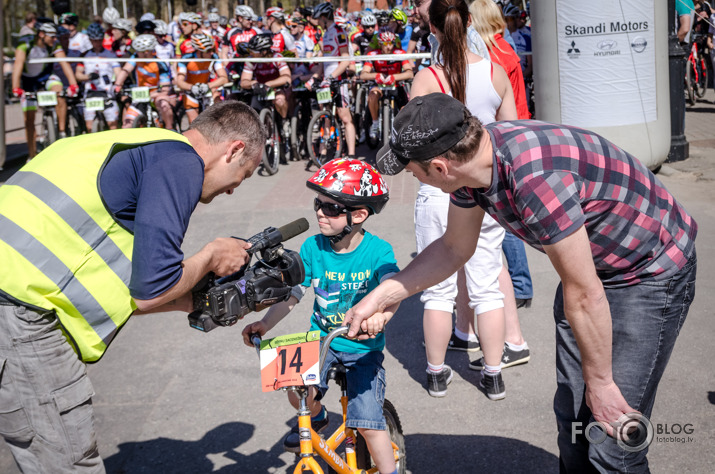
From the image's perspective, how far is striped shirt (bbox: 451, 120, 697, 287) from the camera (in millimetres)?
2273

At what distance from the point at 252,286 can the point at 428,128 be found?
83cm

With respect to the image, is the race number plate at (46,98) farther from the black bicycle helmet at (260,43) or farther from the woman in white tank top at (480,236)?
the woman in white tank top at (480,236)

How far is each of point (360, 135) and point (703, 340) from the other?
9207mm

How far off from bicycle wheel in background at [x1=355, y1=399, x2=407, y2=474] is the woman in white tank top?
3.06 feet

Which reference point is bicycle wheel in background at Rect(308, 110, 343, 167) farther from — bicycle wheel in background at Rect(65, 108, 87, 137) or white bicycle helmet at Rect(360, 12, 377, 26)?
bicycle wheel in background at Rect(65, 108, 87, 137)

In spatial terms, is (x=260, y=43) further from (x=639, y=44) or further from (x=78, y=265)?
(x=78, y=265)

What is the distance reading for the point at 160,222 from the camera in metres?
2.27

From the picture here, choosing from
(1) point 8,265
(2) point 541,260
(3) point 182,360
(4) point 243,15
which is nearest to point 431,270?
(1) point 8,265

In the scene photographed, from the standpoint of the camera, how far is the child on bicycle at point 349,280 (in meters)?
3.09

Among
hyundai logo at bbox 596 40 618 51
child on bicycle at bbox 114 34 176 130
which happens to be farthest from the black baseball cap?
child on bicycle at bbox 114 34 176 130

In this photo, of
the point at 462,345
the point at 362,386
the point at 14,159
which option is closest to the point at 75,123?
the point at 14,159

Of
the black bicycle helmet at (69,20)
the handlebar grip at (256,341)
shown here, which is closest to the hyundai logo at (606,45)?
the handlebar grip at (256,341)

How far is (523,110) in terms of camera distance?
4.87m

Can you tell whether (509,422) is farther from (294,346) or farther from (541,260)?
(541,260)
